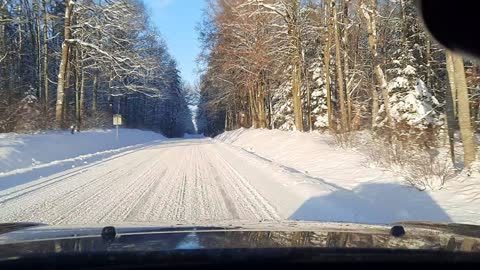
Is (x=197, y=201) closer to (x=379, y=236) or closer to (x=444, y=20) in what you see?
(x=444, y=20)

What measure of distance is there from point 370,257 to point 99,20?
3055 centimetres

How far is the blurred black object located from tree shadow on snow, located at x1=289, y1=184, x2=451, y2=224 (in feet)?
8.79

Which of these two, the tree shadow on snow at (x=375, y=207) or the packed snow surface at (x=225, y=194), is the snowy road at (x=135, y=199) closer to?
the packed snow surface at (x=225, y=194)

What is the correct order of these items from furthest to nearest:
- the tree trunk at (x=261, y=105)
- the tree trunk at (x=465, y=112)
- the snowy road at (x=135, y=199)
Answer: the tree trunk at (x=261, y=105) → the tree trunk at (x=465, y=112) → the snowy road at (x=135, y=199)

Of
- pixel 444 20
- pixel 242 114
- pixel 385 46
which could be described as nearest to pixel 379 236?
pixel 444 20

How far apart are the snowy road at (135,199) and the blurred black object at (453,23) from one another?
377cm

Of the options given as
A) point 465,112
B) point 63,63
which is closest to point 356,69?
point 63,63

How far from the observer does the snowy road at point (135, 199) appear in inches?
354

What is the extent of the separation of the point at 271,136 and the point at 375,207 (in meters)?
23.4

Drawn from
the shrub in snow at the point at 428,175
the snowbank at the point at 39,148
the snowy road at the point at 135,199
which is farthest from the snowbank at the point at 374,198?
the snowbank at the point at 39,148

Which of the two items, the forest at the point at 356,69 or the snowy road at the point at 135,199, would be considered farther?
the forest at the point at 356,69

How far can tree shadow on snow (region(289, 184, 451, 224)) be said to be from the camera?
8414mm

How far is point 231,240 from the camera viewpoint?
362cm

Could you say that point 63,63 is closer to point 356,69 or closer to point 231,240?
point 356,69
